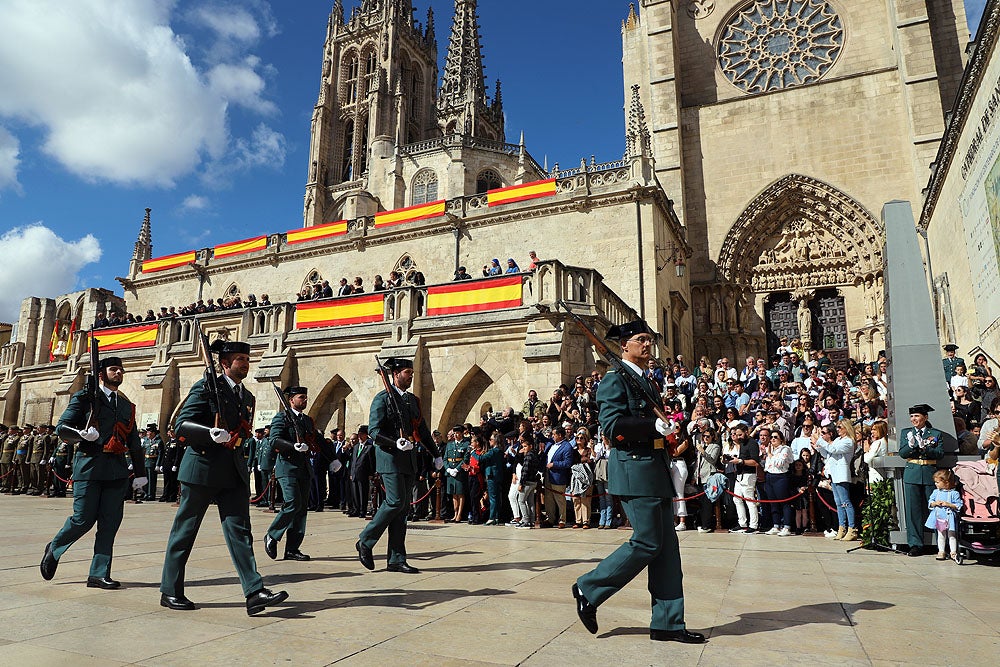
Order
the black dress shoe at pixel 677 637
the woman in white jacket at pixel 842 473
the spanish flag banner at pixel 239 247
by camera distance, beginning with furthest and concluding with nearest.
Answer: the spanish flag banner at pixel 239 247, the woman in white jacket at pixel 842 473, the black dress shoe at pixel 677 637

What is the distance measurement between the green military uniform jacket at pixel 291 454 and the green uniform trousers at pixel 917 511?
6.77m

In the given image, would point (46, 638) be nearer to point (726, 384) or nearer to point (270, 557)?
point (270, 557)

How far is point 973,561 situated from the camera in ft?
21.7

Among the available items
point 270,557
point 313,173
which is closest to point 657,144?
point 270,557

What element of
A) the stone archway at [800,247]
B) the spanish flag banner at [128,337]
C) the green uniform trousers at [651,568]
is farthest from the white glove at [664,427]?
the stone archway at [800,247]

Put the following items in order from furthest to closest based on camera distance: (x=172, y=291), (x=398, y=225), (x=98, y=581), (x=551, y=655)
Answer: (x=172, y=291) → (x=398, y=225) → (x=98, y=581) → (x=551, y=655)

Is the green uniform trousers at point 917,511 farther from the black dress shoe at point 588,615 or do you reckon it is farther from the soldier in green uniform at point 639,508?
the black dress shoe at point 588,615

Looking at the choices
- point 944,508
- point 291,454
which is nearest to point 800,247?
point 944,508

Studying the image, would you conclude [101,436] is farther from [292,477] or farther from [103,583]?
[292,477]

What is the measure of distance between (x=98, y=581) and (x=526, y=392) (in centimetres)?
1000

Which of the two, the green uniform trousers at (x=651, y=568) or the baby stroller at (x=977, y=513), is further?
the baby stroller at (x=977, y=513)

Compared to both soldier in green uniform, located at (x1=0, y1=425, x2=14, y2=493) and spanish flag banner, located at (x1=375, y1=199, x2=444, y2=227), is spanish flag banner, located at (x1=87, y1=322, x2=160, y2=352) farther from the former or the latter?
spanish flag banner, located at (x1=375, y1=199, x2=444, y2=227)

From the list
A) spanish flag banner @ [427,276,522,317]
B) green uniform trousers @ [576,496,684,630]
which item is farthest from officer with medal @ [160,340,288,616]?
spanish flag banner @ [427,276,522,317]

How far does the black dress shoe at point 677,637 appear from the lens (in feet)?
11.4
